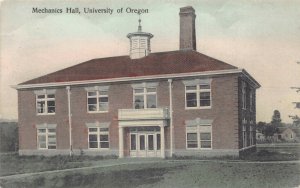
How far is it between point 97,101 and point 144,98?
1.92m

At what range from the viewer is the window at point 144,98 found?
17.5 m

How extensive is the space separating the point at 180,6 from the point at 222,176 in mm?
4806

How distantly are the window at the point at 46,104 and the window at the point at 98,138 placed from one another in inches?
70.2

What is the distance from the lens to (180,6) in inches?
490

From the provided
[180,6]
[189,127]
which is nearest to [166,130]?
[189,127]

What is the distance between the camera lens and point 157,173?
45.4 feet

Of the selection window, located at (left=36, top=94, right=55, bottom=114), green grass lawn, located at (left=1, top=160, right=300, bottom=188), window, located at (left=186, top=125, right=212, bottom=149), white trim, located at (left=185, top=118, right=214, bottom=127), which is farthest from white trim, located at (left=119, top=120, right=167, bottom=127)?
window, located at (left=36, top=94, right=55, bottom=114)

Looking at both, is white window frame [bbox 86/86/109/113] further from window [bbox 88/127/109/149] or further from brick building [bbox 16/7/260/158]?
window [bbox 88/127/109/149]

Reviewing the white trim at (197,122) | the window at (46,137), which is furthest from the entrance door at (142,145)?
the window at (46,137)

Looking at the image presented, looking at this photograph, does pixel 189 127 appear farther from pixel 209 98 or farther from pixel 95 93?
pixel 95 93

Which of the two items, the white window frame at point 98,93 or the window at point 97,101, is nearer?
the white window frame at point 98,93

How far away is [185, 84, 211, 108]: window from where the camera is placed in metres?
16.6

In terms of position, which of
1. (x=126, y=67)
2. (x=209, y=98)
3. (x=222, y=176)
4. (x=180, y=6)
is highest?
(x=180, y=6)

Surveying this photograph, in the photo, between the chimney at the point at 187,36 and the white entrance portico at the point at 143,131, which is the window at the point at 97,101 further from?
the chimney at the point at 187,36
